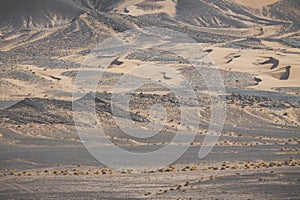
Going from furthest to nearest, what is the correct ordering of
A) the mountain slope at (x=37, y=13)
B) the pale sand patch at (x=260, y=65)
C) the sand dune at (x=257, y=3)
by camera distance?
1. the sand dune at (x=257, y=3)
2. the mountain slope at (x=37, y=13)
3. the pale sand patch at (x=260, y=65)

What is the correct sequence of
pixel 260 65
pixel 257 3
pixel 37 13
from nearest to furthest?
pixel 260 65 < pixel 37 13 < pixel 257 3

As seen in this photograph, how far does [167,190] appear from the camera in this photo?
22781 millimetres

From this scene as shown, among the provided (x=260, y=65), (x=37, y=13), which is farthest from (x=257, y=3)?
(x=260, y=65)

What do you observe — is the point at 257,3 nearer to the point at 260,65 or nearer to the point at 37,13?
the point at 37,13

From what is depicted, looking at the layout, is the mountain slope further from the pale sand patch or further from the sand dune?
the pale sand patch

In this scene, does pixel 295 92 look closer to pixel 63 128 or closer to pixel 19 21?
pixel 63 128

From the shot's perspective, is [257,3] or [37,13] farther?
[257,3]

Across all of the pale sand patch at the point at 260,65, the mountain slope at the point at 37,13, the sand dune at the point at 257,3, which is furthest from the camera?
the sand dune at the point at 257,3

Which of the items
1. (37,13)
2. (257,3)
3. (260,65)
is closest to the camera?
(260,65)

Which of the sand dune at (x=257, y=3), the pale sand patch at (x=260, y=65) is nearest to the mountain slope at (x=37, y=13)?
the sand dune at (x=257, y=3)

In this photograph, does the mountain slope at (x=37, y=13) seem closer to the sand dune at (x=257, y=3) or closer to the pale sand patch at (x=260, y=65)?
the sand dune at (x=257, y=3)

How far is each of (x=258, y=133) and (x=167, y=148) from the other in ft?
24.5

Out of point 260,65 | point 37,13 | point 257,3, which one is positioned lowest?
point 260,65

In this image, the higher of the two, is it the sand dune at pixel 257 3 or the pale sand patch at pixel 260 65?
the sand dune at pixel 257 3
